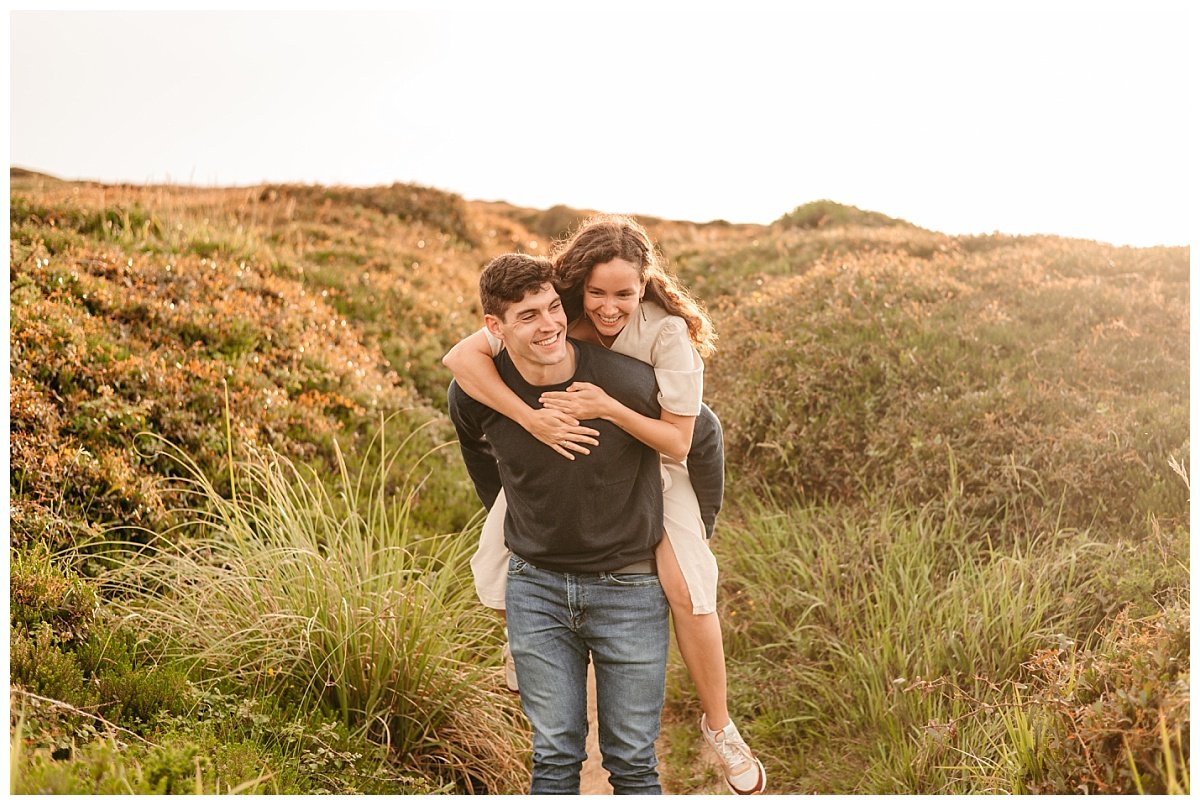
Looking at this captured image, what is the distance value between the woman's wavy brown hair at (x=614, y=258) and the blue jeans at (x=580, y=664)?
0.99 meters

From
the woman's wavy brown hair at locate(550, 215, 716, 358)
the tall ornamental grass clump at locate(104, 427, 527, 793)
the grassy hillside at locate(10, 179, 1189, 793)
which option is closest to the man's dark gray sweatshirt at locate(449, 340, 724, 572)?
the woman's wavy brown hair at locate(550, 215, 716, 358)

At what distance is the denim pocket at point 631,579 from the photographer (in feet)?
11.6

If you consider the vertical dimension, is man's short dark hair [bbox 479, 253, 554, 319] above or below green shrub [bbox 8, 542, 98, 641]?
above

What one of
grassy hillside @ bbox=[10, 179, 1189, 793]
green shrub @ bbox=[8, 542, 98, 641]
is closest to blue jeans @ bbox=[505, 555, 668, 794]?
grassy hillside @ bbox=[10, 179, 1189, 793]

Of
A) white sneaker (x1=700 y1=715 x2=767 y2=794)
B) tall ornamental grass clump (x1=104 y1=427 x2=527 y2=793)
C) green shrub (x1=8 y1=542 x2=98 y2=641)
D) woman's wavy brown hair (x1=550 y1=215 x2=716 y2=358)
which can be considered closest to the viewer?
woman's wavy brown hair (x1=550 y1=215 x2=716 y2=358)

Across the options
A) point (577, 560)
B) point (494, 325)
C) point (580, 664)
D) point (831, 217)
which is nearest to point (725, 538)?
point (580, 664)

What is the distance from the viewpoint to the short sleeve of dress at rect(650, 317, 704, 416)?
3.50 m

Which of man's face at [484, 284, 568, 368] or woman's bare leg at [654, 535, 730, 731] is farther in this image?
woman's bare leg at [654, 535, 730, 731]

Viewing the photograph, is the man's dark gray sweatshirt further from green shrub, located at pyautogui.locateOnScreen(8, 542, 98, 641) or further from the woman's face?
green shrub, located at pyautogui.locateOnScreen(8, 542, 98, 641)

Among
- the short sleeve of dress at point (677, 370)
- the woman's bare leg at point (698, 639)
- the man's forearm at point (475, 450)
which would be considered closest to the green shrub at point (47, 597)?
the man's forearm at point (475, 450)

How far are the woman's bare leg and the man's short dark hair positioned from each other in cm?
105

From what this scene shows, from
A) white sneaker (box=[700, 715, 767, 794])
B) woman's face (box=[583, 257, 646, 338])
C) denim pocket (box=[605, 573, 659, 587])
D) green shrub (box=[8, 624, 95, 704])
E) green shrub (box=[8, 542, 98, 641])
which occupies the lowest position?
white sneaker (box=[700, 715, 767, 794])

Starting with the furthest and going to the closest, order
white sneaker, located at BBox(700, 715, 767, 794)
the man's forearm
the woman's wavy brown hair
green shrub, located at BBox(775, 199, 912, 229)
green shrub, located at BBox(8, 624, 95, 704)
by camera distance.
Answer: green shrub, located at BBox(775, 199, 912, 229) → white sneaker, located at BBox(700, 715, 767, 794) → green shrub, located at BBox(8, 624, 95, 704) → the man's forearm → the woman's wavy brown hair

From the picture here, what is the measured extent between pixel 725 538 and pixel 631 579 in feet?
9.87
